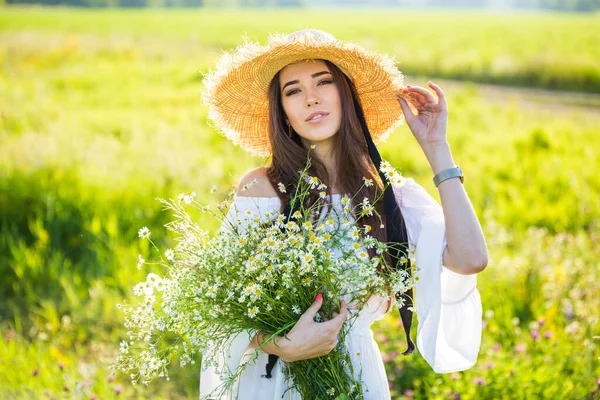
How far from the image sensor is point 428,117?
99.1 inches

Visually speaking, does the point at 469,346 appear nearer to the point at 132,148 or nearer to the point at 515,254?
the point at 515,254

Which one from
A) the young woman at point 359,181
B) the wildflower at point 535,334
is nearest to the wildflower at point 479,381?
the wildflower at point 535,334

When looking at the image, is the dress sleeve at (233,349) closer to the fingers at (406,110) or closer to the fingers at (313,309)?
the fingers at (313,309)

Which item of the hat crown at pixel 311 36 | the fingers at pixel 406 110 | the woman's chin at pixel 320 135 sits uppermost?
the hat crown at pixel 311 36

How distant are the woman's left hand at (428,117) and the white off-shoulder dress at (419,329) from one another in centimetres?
24

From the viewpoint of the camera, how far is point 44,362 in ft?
13.3

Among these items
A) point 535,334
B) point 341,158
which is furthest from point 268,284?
point 535,334

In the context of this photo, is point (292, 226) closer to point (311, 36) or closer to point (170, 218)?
point (311, 36)

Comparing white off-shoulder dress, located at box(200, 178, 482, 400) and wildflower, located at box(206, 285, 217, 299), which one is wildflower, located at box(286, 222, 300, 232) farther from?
white off-shoulder dress, located at box(200, 178, 482, 400)

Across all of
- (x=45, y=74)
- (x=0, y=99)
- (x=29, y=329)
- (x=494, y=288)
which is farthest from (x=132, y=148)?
(x=45, y=74)

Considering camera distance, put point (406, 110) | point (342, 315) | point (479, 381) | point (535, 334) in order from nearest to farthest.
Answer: point (342, 315) → point (406, 110) → point (479, 381) → point (535, 334)

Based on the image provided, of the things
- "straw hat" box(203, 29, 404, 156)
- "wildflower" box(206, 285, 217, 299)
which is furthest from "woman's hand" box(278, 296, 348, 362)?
"straw hat" box(203, 29, 404, 156)

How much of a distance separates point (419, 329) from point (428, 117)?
0.79 metres

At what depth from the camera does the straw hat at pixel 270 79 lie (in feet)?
8.64
